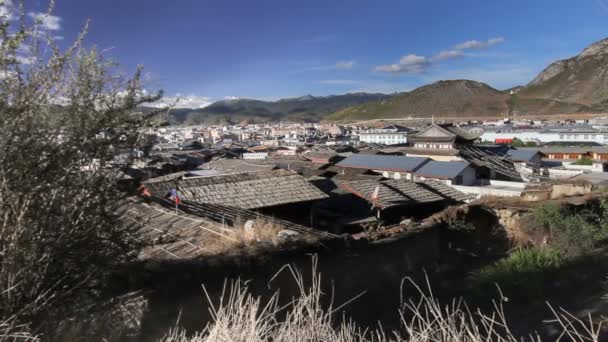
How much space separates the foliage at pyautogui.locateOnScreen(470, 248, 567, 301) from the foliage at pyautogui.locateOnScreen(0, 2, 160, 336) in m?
7.92

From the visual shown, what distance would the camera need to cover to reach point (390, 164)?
26094 millimetres

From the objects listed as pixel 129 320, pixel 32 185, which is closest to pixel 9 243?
pixel 32 185

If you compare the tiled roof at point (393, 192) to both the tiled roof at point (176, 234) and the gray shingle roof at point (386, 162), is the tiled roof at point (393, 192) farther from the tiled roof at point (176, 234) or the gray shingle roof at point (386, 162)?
the gray shingle roof at point (386, 162)

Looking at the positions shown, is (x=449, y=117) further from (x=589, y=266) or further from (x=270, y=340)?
(x=270, y=340)

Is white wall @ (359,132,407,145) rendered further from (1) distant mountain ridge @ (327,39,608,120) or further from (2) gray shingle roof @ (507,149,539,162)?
(1) distant mountain ridge @ (327,39,608,120)

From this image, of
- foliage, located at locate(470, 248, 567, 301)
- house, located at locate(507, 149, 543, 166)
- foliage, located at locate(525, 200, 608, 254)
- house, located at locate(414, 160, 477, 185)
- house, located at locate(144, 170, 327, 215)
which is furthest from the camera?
house, located at locate(507, 149, 543, 166)

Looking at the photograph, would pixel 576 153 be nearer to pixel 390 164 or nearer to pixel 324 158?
pixel 390 164

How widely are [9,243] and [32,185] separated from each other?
1.32ft

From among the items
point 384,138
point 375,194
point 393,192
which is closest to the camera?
point 375,194

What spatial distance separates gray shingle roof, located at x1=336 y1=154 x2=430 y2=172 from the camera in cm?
2494

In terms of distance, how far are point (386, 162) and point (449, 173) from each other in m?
4.75

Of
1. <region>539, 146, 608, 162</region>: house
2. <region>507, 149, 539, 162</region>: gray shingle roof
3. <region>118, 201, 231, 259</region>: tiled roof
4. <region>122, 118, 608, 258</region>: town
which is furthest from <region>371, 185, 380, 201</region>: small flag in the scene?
<region>539, 146, 608, 162</region>: house

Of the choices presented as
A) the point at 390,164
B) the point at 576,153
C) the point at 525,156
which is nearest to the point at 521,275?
the point at 390,164

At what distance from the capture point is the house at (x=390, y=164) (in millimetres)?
24688
